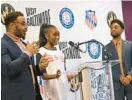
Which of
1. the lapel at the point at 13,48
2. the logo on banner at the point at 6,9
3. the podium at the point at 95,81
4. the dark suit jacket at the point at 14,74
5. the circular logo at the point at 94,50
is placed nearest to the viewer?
the dark suit jacket at the point at 14,74

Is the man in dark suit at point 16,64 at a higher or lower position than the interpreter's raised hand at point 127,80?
higher

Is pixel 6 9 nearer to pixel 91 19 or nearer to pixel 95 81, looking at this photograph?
pixel 91 19

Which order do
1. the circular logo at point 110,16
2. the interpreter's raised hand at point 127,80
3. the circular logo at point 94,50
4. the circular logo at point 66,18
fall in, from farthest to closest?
1. the circular logo at point 110,16
2. the circular logo at point 94,50
3. the circular logo at point 66,18
4. the interpreter's raised hand at point 127,80

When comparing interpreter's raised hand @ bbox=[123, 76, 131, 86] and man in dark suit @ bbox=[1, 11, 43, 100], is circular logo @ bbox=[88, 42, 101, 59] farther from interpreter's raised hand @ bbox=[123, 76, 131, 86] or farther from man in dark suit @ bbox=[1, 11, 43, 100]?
man in dark suit @ bbox=[1, 11, 43, 100]

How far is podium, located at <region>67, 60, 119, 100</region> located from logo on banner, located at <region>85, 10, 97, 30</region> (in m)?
1.72

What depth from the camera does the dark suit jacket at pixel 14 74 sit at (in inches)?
77.3

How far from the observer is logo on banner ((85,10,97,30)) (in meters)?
4.15

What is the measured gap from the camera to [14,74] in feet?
6.71

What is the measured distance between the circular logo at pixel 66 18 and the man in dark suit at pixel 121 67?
2.51 feet

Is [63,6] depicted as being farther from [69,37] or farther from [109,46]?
[109,46]

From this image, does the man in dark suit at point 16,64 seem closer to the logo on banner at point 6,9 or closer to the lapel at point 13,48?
the lapel at point 13,48

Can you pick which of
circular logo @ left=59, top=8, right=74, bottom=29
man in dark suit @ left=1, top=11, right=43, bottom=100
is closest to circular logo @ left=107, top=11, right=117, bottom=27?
circular logo @ left=59, top=8, right=74, bottom=29

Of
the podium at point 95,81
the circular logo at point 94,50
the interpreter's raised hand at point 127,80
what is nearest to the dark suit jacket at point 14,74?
the podium at point 95,81

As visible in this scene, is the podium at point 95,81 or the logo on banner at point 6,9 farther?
the logo on banner at point 6,9
